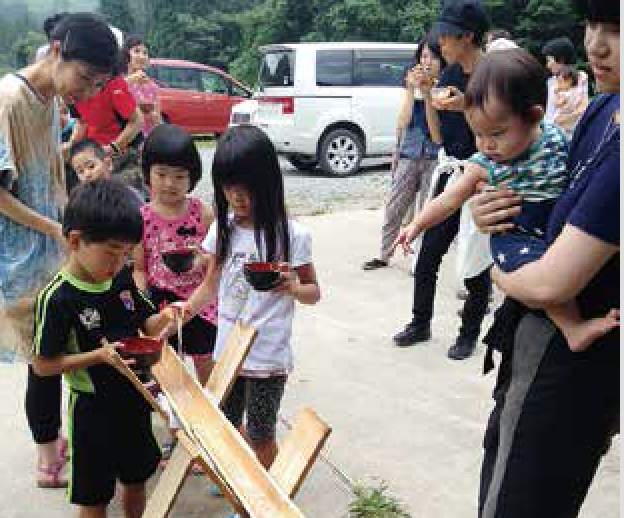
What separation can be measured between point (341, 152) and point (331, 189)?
145 centimetres

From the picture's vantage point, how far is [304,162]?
1199cm

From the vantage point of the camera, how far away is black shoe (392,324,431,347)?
4527mm

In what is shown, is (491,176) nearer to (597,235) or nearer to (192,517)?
(597,235)

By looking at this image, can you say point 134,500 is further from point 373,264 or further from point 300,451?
point 373,264

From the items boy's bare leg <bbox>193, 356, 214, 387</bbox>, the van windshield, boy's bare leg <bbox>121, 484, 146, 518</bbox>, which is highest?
the van windshield

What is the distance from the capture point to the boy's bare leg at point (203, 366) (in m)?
3.23

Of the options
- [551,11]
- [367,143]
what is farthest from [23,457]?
[551,11]

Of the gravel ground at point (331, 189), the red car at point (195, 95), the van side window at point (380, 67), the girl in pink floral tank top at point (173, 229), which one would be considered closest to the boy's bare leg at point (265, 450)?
the girl in pink floral tank top at point (173, 229)

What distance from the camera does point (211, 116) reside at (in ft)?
52.9

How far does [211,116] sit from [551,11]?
31.3ft

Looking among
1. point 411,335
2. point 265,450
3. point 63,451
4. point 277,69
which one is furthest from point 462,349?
point 277,69

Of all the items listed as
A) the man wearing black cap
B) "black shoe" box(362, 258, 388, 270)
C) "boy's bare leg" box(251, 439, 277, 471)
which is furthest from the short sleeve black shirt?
"boy's bare leg" box(251, 439, 277, 471)

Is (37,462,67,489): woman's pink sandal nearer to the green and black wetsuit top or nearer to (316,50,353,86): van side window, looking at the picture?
the green and black wetsuit top

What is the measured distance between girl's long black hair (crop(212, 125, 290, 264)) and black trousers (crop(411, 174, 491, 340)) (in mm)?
→ 1853
